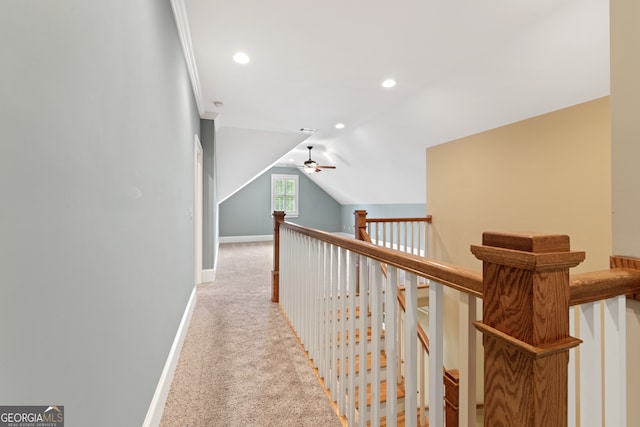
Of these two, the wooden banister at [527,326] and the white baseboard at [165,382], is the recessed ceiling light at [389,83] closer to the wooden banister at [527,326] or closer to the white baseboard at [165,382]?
the wooden banister at [527,326]

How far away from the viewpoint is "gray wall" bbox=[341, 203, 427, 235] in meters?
6.99

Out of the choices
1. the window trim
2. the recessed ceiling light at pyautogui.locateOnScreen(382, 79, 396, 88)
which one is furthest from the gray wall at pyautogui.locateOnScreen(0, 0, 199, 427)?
the window trim

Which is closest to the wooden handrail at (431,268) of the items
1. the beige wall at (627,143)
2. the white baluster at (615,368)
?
the white baluster at (615,368)

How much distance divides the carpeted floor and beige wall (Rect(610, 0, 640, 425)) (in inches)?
50.4

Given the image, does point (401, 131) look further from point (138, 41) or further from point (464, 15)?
point (138, 41)

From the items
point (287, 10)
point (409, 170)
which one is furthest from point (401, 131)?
point (287, 10)

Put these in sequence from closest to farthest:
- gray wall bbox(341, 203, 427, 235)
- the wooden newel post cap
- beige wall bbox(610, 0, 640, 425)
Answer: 1. the wooden newel post cap
2. beige wall bbox(610, 0, 640, 425)
3. gray wall bbox(341, 203, 427, 235)

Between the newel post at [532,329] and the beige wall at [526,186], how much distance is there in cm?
278

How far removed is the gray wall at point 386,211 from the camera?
699 cm

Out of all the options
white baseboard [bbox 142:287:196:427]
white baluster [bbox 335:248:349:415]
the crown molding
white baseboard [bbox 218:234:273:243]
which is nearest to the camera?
white baseboard [bbox 142:287:196:427]

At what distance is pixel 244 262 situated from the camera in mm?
5898

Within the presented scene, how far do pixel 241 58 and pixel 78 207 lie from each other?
244 cm

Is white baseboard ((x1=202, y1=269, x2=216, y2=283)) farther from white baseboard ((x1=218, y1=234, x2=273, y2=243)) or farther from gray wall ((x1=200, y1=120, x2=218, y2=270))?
white baseboard ((x1=218, y1=234, x2=273, y2=243))

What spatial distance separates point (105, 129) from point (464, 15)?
2.38 meters
